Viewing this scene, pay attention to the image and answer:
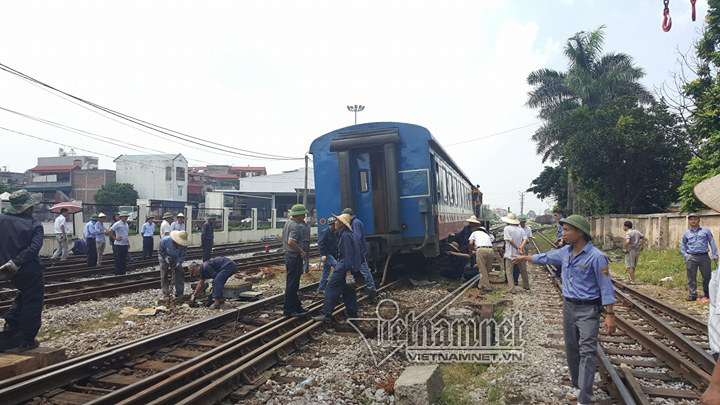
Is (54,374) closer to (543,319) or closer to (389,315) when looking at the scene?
(389,315)

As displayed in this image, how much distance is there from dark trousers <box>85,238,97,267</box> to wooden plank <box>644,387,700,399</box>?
13.9 meters

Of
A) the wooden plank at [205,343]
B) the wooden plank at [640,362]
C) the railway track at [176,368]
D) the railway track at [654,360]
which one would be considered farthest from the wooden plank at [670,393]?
the wooden plank at [205,343]

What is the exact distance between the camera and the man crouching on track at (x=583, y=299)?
3896mm

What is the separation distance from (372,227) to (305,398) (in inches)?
228

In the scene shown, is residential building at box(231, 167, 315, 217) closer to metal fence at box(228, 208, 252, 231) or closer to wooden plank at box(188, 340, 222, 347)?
metal fence at box(228, 208, 252, 231)

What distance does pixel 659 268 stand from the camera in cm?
1363

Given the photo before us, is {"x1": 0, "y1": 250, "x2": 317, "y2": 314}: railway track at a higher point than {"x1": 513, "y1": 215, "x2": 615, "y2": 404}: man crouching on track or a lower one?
lower

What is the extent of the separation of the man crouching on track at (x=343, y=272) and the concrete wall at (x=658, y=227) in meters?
10.5

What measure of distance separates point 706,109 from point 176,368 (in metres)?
17.7

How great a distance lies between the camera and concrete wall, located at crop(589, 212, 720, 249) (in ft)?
44.5

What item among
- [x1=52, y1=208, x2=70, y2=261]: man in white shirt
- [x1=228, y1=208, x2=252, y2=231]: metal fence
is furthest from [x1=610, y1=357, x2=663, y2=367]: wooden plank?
[x1=228, y1=208, x2=252, y2=231]: metal fence

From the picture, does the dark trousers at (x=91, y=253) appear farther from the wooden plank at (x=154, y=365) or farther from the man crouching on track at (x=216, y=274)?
the wooden plank at (x=154, y=365)

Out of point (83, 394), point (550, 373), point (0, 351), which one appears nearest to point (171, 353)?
point (83, 394)

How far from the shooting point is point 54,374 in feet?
14.6
